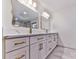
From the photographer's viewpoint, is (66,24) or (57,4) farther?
(57,4)

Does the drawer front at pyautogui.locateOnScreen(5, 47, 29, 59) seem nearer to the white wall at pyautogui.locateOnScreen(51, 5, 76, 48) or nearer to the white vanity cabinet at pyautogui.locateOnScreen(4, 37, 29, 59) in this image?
the white vanity cabinet at pyautogui.locateOnScreen(4, 37, 29, 59)

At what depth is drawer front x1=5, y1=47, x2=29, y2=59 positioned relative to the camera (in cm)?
94

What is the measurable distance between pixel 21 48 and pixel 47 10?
353cm

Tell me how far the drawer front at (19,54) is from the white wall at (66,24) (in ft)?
9.91

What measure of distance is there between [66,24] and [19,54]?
3.51m

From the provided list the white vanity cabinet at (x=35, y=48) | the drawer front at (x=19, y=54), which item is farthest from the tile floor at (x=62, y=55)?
the drawer front at (x=19, y=54)

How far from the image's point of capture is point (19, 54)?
3.64ft

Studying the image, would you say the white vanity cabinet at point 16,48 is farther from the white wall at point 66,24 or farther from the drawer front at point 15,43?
the white wall at point 66,24

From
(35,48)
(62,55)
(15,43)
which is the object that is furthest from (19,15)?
(62,55)

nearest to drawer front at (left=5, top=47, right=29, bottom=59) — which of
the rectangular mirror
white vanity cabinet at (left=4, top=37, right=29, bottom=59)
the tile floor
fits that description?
white vanity cabinet at (left=4, top=37, right=29, bottom=59)

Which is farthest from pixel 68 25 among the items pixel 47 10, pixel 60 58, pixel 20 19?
pixel 20 19

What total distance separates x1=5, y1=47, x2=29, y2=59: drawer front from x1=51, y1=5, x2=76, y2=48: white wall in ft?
9.91

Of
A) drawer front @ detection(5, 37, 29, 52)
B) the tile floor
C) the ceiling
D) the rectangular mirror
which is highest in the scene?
the ceiling

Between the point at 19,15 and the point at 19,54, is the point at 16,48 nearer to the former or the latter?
the point at 19,54
